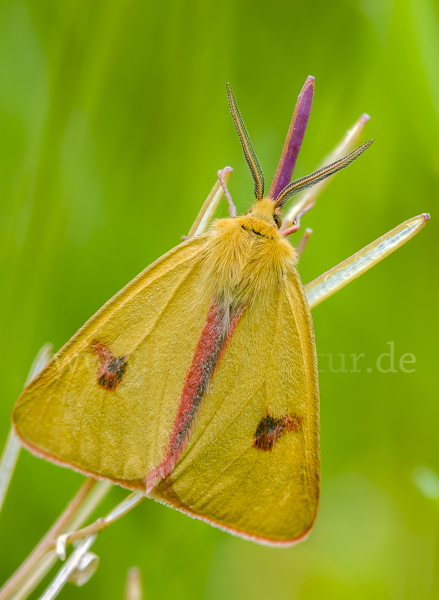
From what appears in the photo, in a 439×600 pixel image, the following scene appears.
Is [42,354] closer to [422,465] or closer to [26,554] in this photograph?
[26,554]

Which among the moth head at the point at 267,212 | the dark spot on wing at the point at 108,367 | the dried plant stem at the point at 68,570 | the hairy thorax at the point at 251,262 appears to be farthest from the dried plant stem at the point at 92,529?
the moth head at the point at 267,212

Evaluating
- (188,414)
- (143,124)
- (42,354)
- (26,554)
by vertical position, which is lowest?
(26,554)

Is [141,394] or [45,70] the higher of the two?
[45,70]

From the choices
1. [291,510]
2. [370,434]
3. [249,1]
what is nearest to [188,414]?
[291,510]

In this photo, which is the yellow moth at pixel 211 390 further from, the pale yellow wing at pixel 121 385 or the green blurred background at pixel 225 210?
the green blurred background at pixel 225 210

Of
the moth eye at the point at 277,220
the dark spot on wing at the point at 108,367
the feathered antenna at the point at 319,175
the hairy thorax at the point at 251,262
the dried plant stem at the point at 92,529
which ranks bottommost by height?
the dried plant stem at the point at 92,529

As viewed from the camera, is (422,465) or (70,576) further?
(422,465)
